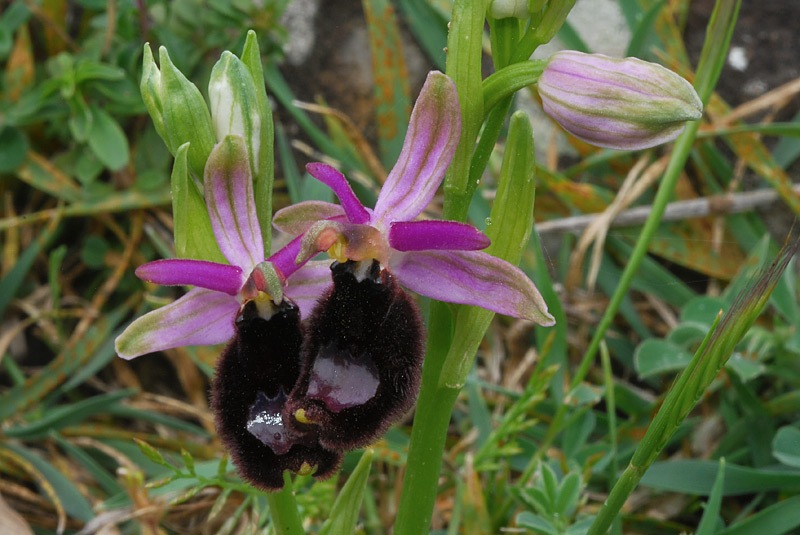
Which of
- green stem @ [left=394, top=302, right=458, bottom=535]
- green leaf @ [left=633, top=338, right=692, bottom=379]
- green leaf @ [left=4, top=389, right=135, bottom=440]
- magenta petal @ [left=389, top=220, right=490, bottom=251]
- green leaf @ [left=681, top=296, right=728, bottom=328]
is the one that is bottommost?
green leaf @ [left=4, top=389, right=135, bottom=440]

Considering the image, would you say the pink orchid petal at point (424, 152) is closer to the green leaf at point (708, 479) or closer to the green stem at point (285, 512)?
the green stem at point (285, 512)

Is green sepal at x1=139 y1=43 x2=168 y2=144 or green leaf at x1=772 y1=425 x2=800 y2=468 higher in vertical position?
green sepal at x1=139 y1=43 x2=168 y2=144

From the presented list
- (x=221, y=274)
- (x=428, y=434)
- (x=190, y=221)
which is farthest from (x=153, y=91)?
(x=428, y=434)

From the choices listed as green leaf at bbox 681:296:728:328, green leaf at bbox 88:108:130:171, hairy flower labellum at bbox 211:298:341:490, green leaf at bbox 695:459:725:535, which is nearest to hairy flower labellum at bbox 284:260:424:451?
hairy flower labellum at bbox 211:298:341:490

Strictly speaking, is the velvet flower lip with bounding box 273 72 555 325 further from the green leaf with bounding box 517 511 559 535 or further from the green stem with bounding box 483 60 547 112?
the green leaf with bounding box 517 511 559 535

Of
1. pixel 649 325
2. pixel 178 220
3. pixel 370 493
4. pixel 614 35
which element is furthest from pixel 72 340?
pixel 614 35

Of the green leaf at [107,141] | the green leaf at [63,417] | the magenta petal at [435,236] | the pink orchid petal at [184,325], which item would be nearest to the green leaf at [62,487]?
the green leaf at [63,417]

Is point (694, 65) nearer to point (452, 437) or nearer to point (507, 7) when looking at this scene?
point (452, 437)
